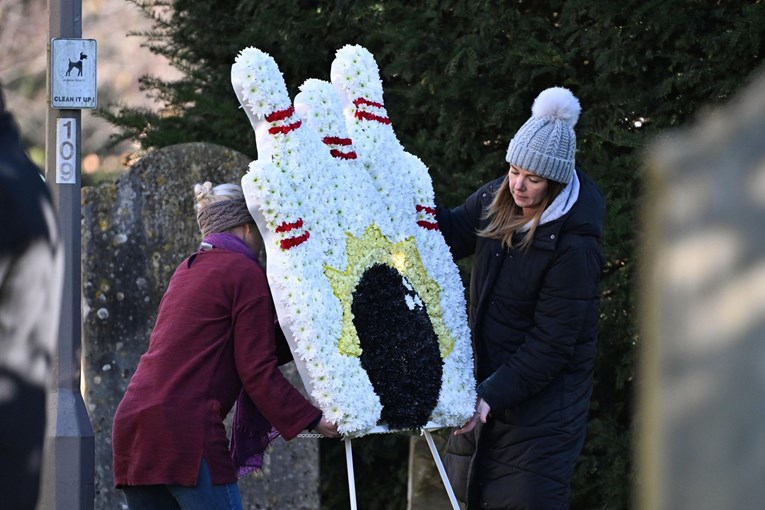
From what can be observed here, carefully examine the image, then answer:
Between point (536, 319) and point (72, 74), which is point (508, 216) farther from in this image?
point (72, 74)

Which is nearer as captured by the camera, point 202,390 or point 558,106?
point 202,390

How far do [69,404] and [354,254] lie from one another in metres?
2.27

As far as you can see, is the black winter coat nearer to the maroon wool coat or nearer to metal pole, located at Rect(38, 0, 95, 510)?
the maroon wool coat

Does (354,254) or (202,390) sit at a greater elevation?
(354,254)

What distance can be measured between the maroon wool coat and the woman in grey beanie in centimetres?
75

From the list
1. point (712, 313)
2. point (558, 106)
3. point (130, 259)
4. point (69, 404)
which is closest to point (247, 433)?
point (558, 106)

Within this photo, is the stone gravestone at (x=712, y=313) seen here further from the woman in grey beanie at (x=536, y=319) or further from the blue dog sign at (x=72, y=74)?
the blue dog sign at (x=72, y=74)

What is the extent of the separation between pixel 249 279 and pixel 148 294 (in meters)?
2.67

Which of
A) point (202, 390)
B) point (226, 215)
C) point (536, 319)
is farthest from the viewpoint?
point (536, 319)

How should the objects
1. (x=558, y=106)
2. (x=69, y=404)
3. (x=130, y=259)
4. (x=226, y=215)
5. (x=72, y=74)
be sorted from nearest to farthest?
(x=226, y=215) < (x=558, y=106) < (x=69, y=404) < (x=72, y=74) < (x=130, y=259)

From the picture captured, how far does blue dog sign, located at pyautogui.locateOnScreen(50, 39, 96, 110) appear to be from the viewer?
585 cm

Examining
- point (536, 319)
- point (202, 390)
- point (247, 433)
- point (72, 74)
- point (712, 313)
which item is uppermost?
point (72, 74)

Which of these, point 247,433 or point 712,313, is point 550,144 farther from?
point 712,313

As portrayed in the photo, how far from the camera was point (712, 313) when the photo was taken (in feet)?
2.59
